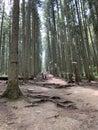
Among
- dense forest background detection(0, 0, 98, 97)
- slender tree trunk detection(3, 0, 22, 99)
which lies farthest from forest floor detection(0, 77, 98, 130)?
dense forest background detection(0, 0, 98, 97)

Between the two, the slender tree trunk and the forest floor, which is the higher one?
the slender tree trunk

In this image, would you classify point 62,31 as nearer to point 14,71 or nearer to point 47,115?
point 14,71

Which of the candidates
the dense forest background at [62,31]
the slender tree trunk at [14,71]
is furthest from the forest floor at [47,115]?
the dense forest background at [62,31]

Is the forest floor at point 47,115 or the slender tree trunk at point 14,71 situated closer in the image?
the forest floor at point 47,115

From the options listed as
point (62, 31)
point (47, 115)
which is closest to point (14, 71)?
point (47, 115)

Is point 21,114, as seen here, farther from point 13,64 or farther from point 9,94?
point 13,64

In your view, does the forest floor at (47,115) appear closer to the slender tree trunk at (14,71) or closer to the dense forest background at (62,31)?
the slender tree trunk at (14,71)

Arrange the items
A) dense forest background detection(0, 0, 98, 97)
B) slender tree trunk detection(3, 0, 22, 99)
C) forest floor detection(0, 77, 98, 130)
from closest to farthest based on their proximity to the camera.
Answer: forest floor detection(0, 77, 98, 130), slender tree trunk detection(3, 0, 22, 99), dense forest background detection(0, 0, 98, 97)

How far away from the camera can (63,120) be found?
215 inches

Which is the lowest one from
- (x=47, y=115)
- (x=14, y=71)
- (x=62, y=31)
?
(x=47, y=115)

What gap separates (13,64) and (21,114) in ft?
8.51

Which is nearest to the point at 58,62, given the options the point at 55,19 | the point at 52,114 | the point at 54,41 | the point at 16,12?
the point at 54,41

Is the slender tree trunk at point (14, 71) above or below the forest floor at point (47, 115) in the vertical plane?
above

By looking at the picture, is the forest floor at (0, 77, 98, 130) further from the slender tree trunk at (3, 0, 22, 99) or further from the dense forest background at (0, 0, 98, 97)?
the dense forest background at (0, 0, 98, 97)
